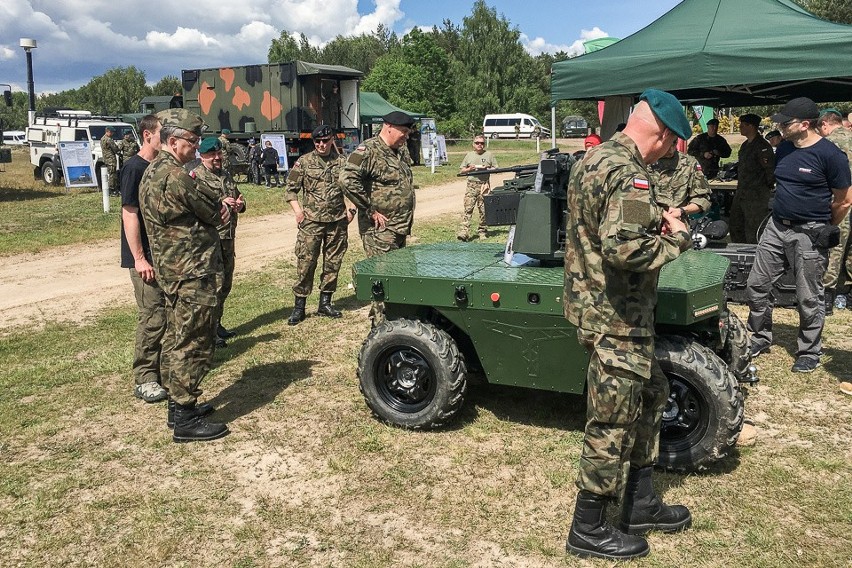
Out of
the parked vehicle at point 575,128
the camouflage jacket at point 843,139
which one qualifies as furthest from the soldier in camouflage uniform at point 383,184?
the parked vehicle at point 575,128

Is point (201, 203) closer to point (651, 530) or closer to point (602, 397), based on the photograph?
point (602, 397)

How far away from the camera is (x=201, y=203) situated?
4430mm

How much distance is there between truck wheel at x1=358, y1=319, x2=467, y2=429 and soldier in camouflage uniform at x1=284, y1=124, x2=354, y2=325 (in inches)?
113

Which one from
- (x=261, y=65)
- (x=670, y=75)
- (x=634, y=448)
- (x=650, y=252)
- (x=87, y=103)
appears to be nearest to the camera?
(x=650, y=252)

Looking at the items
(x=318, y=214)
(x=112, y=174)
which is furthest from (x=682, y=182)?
(x=112, y=174)

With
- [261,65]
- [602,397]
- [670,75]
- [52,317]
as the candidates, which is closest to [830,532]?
[602,397]

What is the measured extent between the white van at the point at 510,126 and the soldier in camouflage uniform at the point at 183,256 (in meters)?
42.1

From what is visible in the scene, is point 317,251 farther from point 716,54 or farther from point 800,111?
point 800,111

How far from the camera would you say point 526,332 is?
421 cm

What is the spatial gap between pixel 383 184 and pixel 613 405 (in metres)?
3.76

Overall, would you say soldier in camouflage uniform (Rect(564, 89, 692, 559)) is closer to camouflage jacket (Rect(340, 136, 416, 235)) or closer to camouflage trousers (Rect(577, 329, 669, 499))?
camouflage trousers (Rect(577, 329, 669, 499))

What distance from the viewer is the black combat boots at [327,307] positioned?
7.62 m

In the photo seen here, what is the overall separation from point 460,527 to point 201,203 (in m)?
2.39

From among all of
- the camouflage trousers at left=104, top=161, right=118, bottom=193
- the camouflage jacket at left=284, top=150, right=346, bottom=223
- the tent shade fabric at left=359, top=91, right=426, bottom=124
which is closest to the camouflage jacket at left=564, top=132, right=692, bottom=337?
the camouflage jacket at left=284, top=150, right=346, bottom=223
